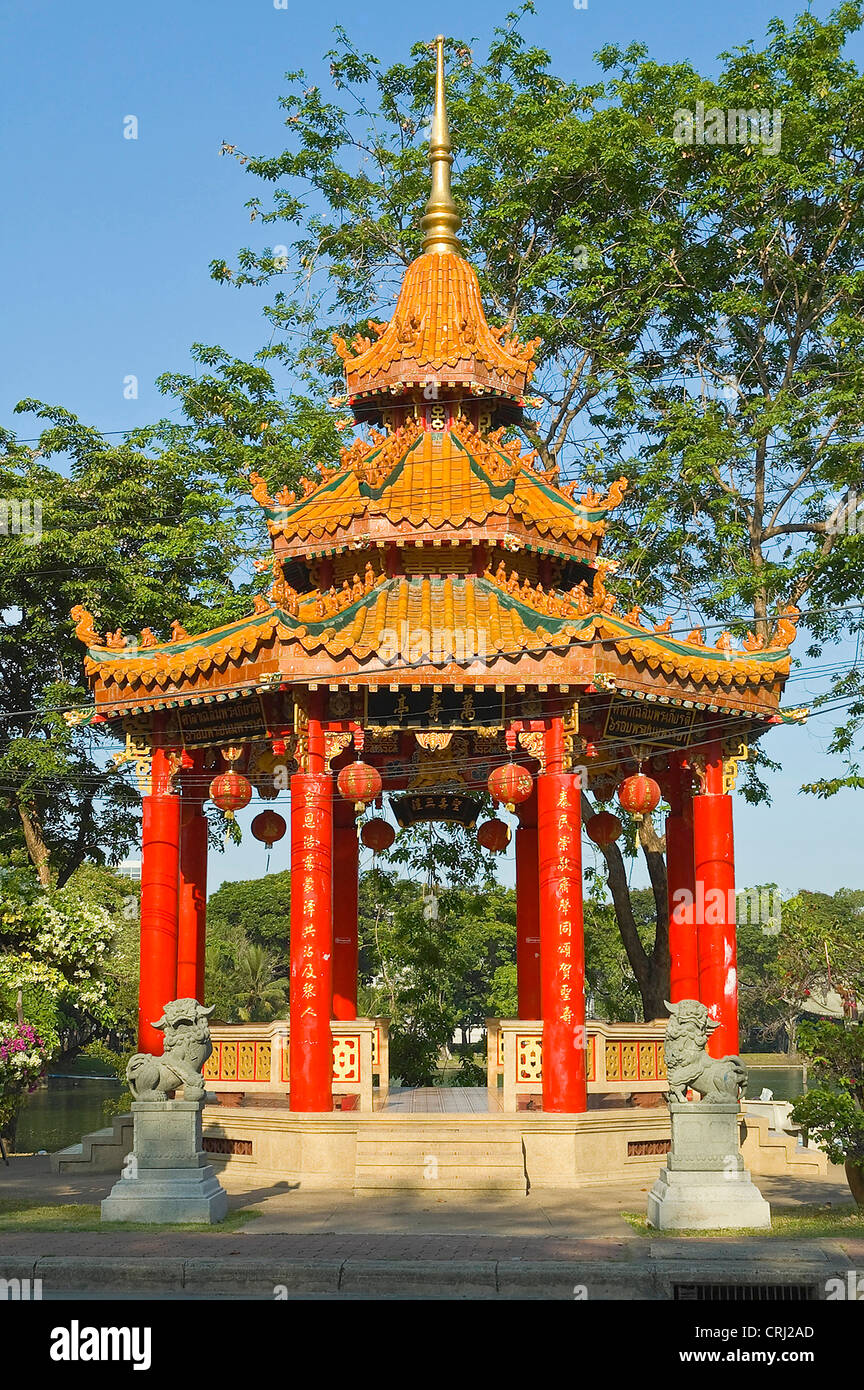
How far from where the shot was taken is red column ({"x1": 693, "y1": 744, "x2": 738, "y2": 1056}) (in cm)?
2039

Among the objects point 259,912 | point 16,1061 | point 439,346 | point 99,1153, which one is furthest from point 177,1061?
point 259,912

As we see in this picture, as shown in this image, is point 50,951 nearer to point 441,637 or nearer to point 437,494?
point 441,637

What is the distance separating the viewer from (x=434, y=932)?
108 ft

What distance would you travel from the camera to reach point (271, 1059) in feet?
67.2

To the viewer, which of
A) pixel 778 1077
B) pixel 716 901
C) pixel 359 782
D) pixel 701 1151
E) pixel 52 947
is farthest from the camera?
pixel 778 1077

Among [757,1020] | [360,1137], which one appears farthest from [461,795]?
[757,1020]

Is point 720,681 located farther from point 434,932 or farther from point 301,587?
point 434,932

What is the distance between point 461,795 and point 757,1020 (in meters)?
64.9

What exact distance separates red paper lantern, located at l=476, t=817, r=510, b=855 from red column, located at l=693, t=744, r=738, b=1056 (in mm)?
4345

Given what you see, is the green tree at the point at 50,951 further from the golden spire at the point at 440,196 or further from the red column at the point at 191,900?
the golden spire at the point at 440,196

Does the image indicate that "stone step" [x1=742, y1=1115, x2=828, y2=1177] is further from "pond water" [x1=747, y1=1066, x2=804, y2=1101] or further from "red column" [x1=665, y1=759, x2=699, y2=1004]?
"pond water" [x1=747, y1=1066, x2=804, y2=1101]

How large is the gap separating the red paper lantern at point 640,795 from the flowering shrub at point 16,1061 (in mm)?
8819

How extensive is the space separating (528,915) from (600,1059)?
485 centimetres

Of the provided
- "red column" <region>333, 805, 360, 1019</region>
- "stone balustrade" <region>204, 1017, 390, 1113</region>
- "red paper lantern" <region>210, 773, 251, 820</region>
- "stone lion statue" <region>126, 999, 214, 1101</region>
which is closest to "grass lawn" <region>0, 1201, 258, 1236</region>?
"stone lion statue" <region>126, 999, 214, 1101</region>
